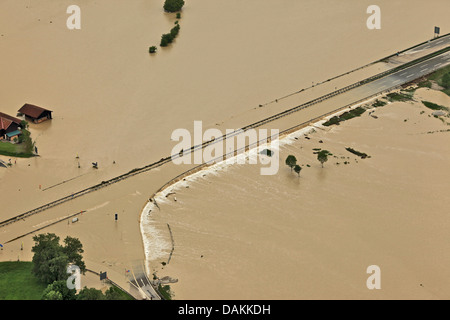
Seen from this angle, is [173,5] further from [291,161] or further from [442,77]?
[291,161]

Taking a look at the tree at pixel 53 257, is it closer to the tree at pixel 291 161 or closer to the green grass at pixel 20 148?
the green grass at pixel 20 148

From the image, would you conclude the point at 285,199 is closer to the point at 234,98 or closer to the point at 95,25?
the point at 234,98

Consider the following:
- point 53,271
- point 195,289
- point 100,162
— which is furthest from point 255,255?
point 100,162

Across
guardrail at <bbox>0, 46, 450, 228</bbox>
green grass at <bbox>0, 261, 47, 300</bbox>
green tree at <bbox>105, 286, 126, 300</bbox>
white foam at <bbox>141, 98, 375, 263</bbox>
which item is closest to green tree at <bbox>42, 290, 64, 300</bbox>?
green grass at <bbox>0, 261, 47, 300</bbox>

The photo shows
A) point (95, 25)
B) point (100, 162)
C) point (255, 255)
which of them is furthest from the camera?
point (95, 25)

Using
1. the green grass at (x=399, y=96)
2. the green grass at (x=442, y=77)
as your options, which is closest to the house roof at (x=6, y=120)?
the green grass at (x=399, y=96)

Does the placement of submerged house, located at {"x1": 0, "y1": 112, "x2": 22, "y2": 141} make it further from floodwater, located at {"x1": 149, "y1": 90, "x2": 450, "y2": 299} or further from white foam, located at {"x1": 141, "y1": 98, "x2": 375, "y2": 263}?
floodwater, located at {"x1": 149, "y1": 90, "x2": 450, "y2": 299}

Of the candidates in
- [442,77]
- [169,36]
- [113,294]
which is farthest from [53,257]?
[442,77]
